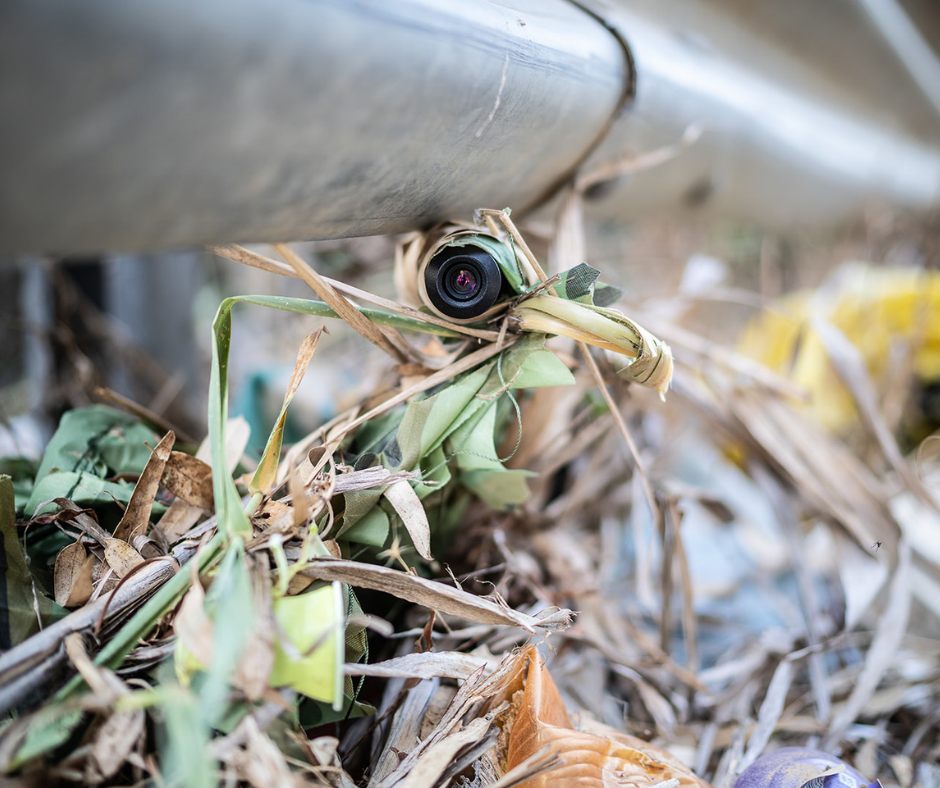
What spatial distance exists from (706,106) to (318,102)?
0.49 meters

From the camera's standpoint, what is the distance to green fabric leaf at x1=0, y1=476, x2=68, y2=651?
32 centimetres

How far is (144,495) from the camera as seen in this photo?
38cm

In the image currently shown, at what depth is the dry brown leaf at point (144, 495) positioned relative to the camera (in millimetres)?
377

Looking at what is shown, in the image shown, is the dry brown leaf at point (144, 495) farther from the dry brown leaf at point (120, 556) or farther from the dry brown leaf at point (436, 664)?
the dry brown leaf at point (436, 664)

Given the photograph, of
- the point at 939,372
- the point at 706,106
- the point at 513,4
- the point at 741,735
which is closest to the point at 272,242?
the point at 513,4

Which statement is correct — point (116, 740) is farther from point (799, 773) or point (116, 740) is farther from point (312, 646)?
point (799, 773)

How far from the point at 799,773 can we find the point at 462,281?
0.93ft

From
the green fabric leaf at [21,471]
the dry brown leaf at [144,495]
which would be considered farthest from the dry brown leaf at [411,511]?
the green fabric leaf at [21,471]

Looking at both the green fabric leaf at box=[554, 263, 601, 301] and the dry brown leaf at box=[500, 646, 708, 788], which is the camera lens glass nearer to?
the green fabric leaf at box=[554, 263, 601, 301]

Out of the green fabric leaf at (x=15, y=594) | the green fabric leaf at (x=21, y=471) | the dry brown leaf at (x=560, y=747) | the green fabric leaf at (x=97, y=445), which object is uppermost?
the dry brown leaf at (x=560, y=747)

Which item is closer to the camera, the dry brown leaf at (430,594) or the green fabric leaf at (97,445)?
the dry brown leaf at (430,594)

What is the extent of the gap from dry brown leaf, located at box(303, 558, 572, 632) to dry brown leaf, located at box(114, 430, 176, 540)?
4.3 inches

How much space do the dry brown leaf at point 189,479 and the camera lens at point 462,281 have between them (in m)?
0.15

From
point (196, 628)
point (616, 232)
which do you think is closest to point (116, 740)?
point (196, 628)
